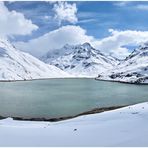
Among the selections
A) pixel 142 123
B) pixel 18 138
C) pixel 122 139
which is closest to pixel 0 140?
pixel 18 138

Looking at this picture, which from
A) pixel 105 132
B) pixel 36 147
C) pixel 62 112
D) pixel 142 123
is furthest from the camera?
pixel 62 112

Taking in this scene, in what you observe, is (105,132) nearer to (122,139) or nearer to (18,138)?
(122,139)

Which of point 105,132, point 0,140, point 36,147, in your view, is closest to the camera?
point 36,147

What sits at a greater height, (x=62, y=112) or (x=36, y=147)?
(x=62, y=112)

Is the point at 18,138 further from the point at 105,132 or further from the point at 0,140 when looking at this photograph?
the point at 105,132

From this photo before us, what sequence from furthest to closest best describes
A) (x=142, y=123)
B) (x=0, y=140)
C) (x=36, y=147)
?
(x=142, y=123) < (x=0, y=140) < (x=36, y=147)

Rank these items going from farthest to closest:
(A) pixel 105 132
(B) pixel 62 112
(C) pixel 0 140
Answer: (B) pixel 62 112 → (A) pixel 105 132 → (C) pixel 0 140

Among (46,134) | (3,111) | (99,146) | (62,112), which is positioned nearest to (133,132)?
(99,146)

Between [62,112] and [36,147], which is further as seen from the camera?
[62,112]

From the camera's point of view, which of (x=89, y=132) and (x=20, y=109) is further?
(x=20, y=109)
